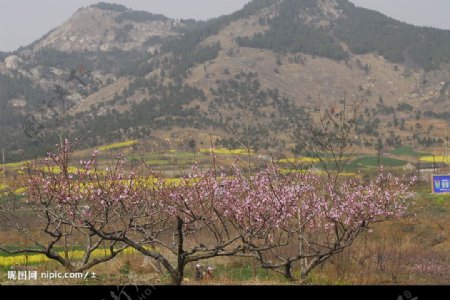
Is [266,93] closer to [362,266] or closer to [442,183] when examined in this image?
[442,183]

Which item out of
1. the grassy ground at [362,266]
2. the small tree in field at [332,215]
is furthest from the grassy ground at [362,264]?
the small tree in field at [332,215]

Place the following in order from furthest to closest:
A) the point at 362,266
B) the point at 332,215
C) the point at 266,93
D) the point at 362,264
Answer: the point at 266,93 → the point at 362,264 → the point at 362,266 → the point at 332,215

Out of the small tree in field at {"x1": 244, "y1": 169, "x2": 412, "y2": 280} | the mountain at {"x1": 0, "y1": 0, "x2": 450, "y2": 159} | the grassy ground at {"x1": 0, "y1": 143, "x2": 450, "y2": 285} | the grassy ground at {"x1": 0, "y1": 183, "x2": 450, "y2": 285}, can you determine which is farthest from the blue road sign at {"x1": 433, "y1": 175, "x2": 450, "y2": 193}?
the mountain at {"x1": 0, "y1": 0, "x2": 450, "y2": 159}

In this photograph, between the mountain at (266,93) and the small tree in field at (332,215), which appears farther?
the mountain at (266,93)

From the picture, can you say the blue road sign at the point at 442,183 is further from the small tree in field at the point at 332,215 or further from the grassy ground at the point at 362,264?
the small tree in field at the point at 332,215

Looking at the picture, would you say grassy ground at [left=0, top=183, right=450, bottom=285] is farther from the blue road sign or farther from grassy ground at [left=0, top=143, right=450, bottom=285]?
the blue road sign

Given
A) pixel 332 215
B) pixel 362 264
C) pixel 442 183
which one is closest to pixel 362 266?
pixel 362 264

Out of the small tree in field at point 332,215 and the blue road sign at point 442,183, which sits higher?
the small tree in field at point 332,215

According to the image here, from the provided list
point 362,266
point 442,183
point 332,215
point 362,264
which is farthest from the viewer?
point 442,183

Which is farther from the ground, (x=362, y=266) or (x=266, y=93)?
(x=266, y=93)

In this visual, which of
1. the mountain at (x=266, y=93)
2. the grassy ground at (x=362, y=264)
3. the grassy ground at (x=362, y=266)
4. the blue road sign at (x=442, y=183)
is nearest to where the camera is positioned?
the grassy ground at (x=362, y=266)

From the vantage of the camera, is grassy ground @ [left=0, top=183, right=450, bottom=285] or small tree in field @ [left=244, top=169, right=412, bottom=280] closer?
small tree in field @ [left=244, top=169, right=412, bottom=280]
